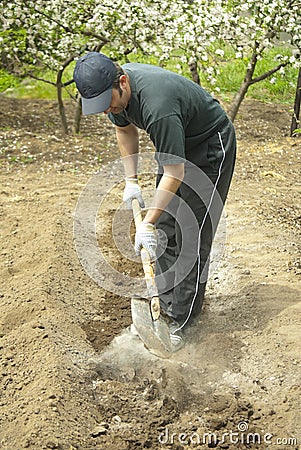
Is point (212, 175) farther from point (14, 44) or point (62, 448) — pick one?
point (14, 44)

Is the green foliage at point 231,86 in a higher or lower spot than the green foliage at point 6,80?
lower

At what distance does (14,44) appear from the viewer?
7379 millimetres

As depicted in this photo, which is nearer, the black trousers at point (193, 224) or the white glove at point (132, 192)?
the black trousers at point (193, 224)

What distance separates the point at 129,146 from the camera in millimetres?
3768

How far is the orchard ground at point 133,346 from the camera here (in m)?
2.93

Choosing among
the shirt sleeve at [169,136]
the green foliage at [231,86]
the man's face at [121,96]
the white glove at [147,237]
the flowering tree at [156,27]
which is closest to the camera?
the shirt sleeve at [169,136]

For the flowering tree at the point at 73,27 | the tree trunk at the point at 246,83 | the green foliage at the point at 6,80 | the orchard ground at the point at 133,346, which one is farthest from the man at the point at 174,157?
the green foliage at the point at 6,80

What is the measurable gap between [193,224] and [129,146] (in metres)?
0.65

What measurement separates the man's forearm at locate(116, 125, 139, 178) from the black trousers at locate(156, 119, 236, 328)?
26cm

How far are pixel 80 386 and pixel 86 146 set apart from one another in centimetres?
486

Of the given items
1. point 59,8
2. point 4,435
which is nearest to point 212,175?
point 4,435

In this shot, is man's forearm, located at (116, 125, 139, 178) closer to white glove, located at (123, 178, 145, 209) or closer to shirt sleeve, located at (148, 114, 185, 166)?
white glove, located at (123, 178, 145, 209)

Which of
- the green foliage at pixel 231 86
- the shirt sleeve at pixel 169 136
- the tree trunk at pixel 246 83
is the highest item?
the shirt sleeve at pixel 169 136

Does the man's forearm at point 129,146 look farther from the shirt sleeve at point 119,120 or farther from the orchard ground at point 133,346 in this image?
the orchard ground at point 133,346
